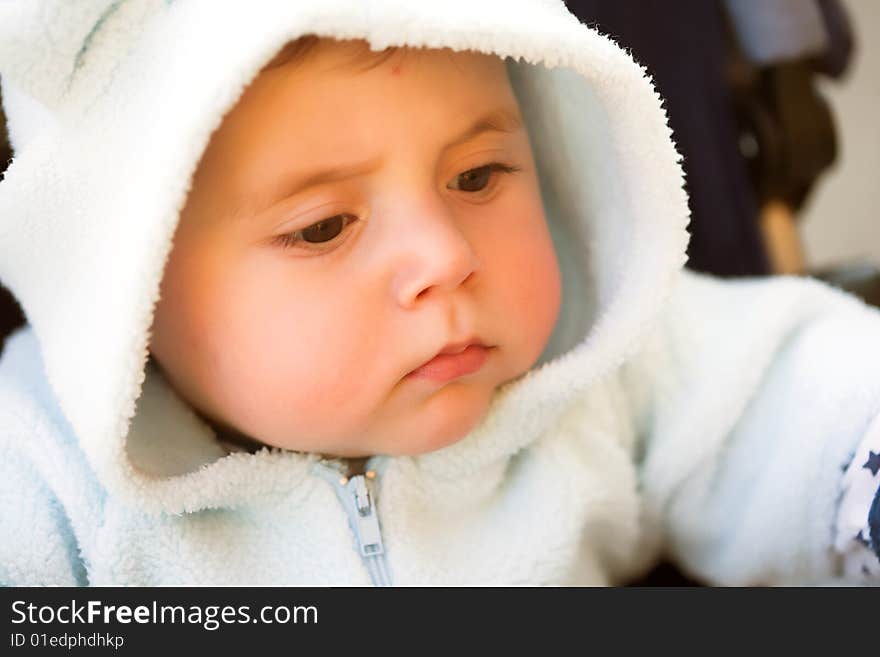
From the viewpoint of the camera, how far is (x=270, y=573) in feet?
2.10

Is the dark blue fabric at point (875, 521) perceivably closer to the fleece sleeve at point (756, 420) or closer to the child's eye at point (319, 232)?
the fleece sleeve at point (756, 420)

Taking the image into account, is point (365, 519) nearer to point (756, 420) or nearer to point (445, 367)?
point (445, 367)

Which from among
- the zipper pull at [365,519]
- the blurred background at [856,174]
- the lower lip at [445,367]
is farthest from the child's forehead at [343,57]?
the blurred background at [856,174]

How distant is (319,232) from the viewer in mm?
531

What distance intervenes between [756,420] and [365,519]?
282 millimetres

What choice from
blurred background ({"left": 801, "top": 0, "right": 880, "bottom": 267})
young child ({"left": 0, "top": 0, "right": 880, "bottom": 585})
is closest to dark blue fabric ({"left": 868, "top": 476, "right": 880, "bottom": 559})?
young child ({"left": 0, "top": 0, "right": 880, "bottom": 585})

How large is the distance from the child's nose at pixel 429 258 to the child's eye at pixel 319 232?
0.04 metres

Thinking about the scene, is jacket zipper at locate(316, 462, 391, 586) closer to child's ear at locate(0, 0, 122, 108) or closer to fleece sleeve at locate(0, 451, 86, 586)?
fleece sleeve at locate(0, 451, 86, 586)

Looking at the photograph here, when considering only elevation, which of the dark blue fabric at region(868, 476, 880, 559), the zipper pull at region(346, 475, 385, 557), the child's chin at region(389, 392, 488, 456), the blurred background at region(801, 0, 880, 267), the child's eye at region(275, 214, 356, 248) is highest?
the blurred background at region(801, 0, 880, 267)

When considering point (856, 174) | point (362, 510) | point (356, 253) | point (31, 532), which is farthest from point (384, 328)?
point (856, 174)

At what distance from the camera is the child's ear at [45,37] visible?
0.48 m

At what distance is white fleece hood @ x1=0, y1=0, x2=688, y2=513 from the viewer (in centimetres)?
48

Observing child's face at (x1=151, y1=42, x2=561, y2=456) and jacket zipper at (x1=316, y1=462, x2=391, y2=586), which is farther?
jacket zipper at (x1=316, y1=462, x2=391, y2=586)
